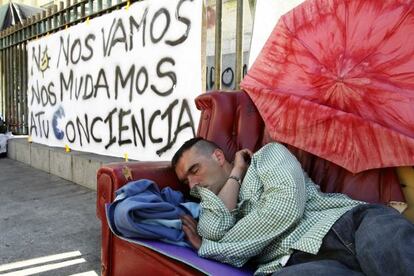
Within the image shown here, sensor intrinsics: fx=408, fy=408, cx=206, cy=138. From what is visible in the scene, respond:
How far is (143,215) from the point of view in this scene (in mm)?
1734

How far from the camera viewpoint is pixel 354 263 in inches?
53.7

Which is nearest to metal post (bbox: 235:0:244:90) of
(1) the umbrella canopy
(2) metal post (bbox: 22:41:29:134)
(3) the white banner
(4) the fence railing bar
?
(4) the fence railing bar

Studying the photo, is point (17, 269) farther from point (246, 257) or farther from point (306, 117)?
point (306, 117)

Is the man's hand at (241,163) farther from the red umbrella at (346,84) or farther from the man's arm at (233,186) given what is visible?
the red umbrella at (346,84)

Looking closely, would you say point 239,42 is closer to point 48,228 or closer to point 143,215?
point 143,215

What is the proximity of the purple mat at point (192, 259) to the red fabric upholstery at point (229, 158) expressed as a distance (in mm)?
28

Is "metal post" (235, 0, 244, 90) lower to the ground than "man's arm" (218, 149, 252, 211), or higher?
higher

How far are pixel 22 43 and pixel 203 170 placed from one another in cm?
581

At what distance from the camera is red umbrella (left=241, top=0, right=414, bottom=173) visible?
5.25ft

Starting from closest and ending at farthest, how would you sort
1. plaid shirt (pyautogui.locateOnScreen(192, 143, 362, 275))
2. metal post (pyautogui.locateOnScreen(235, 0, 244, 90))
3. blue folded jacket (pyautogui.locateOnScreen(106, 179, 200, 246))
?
plaid shirt (pyautogui.locateOnScreen(192, 143, 362, 275))
blue folded jacket (pyautogui.locateOnScreen(106, 179, 200, 246))
metal post (pyautogui.locateOnScreen(235, 0, 244, 90))

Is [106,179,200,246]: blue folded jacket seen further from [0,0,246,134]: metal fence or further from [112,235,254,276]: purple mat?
[0,0,246,134]: metal fence

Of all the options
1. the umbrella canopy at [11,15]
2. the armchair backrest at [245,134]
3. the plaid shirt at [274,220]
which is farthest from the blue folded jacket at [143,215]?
the umbrella canopy at [11,15]

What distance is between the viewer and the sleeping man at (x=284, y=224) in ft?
4.22

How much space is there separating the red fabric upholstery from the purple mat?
0.03m
